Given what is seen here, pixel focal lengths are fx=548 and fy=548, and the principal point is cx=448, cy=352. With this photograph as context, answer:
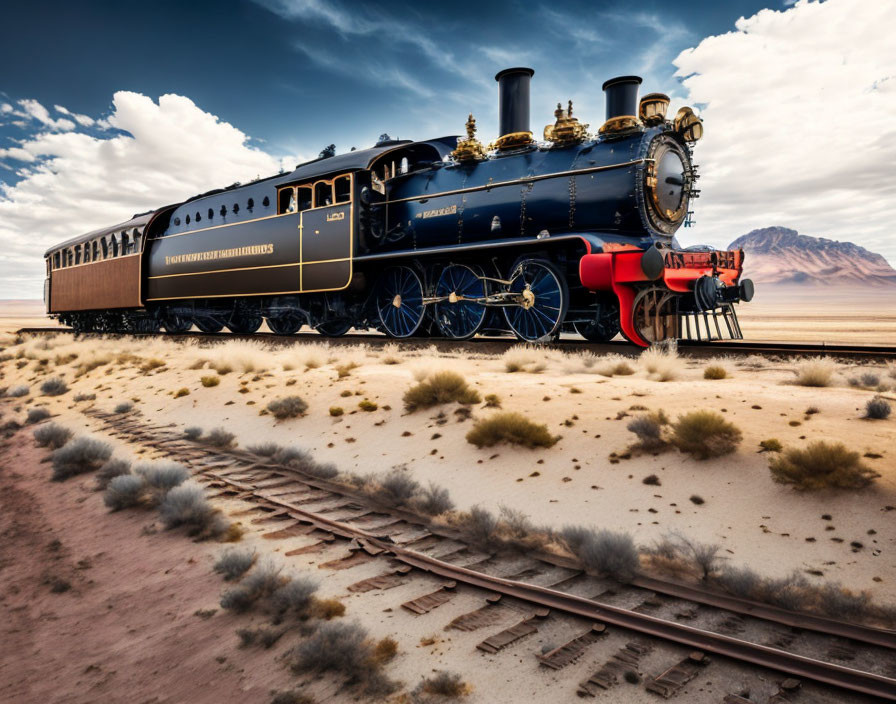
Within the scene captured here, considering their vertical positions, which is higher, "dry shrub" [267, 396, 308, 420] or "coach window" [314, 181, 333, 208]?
"coach window" [314, 181, 333, 208]

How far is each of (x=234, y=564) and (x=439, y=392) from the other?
12.1 feet

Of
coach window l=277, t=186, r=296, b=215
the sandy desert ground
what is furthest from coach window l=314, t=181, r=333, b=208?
the sandy desert ground

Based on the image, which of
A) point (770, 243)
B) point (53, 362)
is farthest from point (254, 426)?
point (770, 243)

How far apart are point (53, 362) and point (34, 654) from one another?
14.5 metres

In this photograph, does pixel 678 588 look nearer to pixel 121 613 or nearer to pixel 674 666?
pixel 674 666

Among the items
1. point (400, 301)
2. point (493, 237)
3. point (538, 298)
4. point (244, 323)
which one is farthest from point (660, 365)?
point (244, 323)

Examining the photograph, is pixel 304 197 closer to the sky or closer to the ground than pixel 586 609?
closer to the sky

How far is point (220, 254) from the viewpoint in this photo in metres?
15.9

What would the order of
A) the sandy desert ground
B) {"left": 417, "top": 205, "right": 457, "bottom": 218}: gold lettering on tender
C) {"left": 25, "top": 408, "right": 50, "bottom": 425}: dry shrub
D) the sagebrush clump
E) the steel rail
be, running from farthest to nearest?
{"left": 417, "top": 205, "right": 457, "bottom": 218}: gold lettering on tender, {"left": 25, "top": 408, "right": 50, "bottom": 425}: dry shrub, the sagebrush clump, the sandy desert ground, the steel rail

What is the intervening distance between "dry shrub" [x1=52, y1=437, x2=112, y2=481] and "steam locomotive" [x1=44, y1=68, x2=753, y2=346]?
255 inches

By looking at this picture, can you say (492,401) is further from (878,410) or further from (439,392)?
(878,410)

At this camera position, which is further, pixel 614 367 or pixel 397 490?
pixel 614 367

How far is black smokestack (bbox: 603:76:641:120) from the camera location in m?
9.95

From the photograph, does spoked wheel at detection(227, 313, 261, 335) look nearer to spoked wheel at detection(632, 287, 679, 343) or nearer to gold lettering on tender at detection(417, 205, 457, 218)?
gold lettering on tender at detection(417, 205, 457, 218)
